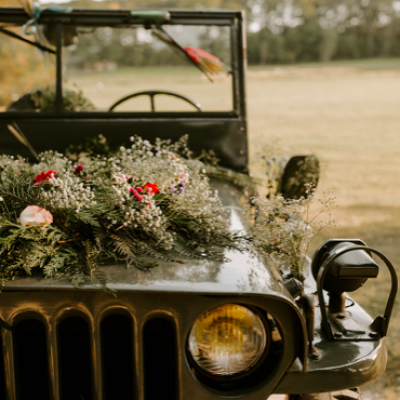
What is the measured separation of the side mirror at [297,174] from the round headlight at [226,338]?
1116mm

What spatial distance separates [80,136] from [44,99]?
35 centimetres

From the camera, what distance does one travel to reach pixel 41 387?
1545 mm

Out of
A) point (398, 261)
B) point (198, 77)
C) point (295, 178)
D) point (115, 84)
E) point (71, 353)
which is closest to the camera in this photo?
point (71, 353)

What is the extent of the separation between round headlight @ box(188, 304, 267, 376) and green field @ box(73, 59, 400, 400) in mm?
435

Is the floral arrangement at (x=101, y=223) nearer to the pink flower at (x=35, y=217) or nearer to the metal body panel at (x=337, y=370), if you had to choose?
the pink flower at (x=35, y=217)

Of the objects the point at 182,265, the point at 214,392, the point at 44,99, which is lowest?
the point at 214,392

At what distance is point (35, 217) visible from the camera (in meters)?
1.35

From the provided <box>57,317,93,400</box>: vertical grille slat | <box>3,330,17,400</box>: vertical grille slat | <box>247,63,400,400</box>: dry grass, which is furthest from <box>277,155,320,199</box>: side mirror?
<box>3,330,17,400</box>: vertical grille slat

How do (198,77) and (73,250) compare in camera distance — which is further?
(198,77)

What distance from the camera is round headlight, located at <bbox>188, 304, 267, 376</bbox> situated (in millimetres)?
1322

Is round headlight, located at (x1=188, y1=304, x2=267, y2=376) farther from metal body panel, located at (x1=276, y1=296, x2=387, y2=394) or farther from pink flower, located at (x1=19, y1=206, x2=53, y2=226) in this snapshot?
pink flower, located at (x1=19, y1=206, x2=53, y2=226)

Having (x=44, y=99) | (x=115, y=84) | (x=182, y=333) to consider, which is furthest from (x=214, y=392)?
(x=115, y=84)

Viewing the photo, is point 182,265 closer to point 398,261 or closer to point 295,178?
point 295,178

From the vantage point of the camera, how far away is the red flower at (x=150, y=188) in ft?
4.97
